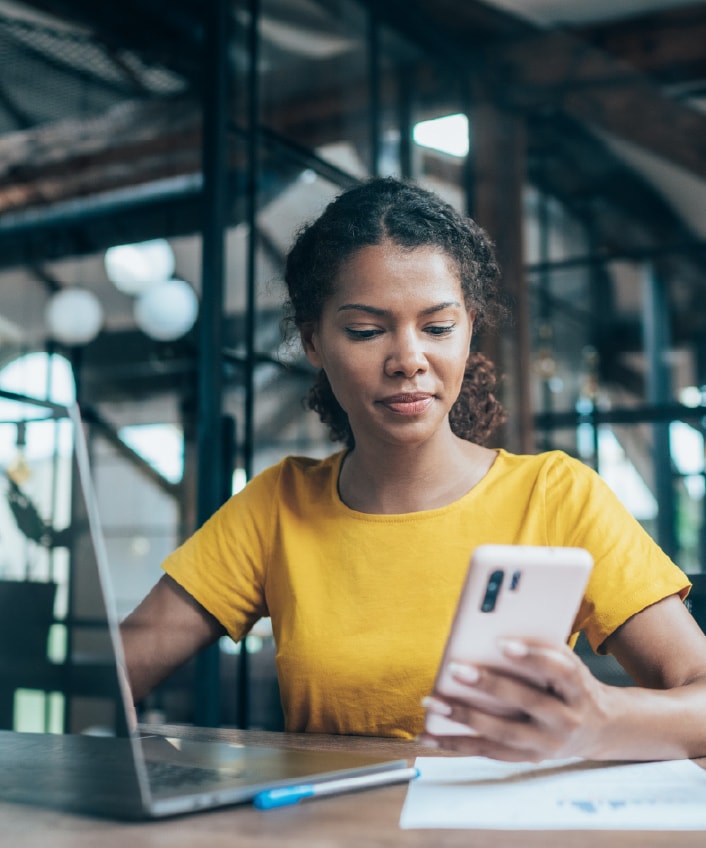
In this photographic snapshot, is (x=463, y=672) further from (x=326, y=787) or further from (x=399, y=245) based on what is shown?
(x=399, y=245)

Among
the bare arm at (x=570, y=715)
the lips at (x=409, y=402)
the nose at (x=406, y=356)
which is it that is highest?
the nose at (x=406, y=356)

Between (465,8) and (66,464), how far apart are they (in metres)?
4.51

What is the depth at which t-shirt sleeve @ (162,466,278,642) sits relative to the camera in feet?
5.00

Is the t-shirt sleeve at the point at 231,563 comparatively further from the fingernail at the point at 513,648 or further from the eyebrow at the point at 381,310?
the fingernail at the point at 513,648

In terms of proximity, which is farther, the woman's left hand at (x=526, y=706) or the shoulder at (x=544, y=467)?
the shoulder at (x=544, y=467)

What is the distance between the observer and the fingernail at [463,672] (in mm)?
840

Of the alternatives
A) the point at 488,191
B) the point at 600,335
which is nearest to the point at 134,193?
the point at 488,191

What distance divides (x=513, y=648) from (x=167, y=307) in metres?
3.54

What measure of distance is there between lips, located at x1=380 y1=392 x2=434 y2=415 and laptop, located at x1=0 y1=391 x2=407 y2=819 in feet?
1.78

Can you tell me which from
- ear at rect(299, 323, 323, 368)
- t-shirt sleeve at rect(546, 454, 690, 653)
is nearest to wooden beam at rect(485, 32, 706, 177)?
ear at rect(299, 323, 323, 368)

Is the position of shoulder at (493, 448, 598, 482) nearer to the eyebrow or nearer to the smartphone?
the eyebrow

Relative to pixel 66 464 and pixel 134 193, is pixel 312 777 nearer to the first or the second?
pixel 66 464

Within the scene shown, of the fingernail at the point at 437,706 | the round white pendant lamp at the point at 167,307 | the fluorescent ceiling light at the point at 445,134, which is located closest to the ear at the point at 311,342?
the fingernail at the point at 437,706

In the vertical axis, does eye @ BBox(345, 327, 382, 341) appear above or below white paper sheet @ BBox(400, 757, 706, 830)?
above
